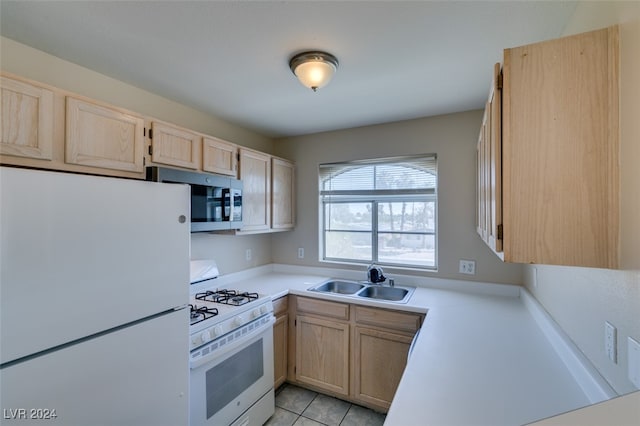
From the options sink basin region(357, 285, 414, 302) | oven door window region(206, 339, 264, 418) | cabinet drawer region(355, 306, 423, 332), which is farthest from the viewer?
sink basin region(357, 285, 414, 302)

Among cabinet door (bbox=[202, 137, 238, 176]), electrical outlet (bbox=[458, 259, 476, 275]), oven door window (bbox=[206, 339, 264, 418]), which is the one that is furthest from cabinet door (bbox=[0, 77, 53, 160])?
electrical outlet (bbox=[458, 259, 476, 275])

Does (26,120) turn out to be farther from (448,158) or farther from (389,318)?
(448,158)

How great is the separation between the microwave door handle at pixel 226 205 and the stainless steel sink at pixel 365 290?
Result: 97 cm

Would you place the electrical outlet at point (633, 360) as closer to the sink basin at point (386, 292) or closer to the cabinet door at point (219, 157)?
the sink basin at point (386, 292)

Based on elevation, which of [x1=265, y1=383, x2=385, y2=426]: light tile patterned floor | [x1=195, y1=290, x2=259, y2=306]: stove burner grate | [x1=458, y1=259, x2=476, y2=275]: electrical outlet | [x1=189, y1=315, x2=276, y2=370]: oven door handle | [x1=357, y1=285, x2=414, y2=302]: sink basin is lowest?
[x1=265, y1=383, x2=385, y2=426]: light tile patterned floor

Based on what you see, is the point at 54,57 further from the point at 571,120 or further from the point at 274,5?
the point at 571,120

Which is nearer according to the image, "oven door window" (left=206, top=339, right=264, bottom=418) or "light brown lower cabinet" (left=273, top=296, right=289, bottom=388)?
"oven door window" (left=206, top=339, right=264, bottom=418)

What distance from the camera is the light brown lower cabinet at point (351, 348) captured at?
2109 millimetres

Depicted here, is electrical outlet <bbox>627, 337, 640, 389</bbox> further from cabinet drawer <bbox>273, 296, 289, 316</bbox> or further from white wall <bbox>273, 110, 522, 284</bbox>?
cabinet drawer <bbox>273, 296, 289, 316</bbox>

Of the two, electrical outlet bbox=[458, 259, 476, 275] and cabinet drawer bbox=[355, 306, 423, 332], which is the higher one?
electrical outlet bbox=[458, 259, 476, 275]

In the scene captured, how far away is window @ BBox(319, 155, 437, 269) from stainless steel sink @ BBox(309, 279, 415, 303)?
0.92 ft

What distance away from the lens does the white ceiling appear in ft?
3.93

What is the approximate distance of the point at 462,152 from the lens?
95.6 inches

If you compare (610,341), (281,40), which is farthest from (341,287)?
(281,40)
